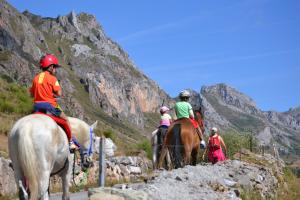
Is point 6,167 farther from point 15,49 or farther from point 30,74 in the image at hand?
point 15,49

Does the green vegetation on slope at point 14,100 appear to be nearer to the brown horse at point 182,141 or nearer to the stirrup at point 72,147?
the brown horse at point 182,141

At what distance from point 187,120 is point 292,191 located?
899 cm

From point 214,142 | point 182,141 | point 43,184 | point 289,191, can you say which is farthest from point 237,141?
point 43,184

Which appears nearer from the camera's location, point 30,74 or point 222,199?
point 222,199

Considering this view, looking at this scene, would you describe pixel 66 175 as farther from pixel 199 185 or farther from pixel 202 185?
pixel 202 185

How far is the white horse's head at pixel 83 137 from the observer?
11273 millimetres

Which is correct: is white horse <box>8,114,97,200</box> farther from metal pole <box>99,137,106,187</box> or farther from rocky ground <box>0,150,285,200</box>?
metal pole <box>99,137,106,187</box>

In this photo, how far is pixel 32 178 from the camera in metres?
8.18

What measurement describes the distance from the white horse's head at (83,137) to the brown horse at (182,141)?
3272 millimetres

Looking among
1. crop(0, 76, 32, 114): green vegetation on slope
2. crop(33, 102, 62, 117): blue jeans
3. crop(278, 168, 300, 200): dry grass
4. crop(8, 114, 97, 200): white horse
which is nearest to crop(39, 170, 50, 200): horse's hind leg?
crop(8, 114, 97, 200): white horse

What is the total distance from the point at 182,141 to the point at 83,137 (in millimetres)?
3717

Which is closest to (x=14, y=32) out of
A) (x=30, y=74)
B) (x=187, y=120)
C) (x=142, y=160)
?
(x=30, y=74)

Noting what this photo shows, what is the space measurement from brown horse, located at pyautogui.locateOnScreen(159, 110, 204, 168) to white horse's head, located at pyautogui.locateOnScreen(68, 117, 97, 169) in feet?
10.7

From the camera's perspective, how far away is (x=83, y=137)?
11484mm
